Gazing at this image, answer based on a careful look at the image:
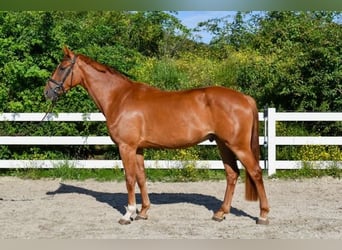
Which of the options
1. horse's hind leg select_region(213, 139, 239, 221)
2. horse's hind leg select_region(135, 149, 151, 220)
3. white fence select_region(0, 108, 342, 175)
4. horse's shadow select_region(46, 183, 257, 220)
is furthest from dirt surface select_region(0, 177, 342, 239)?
white fence select_region(0, 108, 342, 175)

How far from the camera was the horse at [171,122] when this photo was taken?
217 inches

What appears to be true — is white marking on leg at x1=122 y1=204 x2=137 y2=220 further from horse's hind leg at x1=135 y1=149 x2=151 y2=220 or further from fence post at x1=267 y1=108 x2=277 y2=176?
fence post at x1=267 y1=108 x2=277 y2=176

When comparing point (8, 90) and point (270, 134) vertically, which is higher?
point (8, 90)

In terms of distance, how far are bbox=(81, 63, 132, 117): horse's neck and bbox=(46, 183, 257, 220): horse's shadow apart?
133 centimetres

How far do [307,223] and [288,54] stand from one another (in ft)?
18.4

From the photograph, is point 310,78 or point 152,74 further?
point 152,74

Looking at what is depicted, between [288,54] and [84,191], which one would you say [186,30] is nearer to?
[288,54]

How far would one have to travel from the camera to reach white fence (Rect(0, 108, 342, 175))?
8.71 m

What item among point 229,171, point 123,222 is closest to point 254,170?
point 229,171

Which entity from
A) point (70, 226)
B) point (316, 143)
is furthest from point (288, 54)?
point (70, 226)

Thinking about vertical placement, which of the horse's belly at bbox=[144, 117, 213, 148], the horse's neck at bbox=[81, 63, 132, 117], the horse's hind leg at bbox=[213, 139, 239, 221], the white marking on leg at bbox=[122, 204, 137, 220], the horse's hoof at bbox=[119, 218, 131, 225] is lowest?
the horse's hoof at bbox=[119, 218, 131, 225]

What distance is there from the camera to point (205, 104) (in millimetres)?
5629

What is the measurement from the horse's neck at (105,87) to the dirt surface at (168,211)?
1.31m

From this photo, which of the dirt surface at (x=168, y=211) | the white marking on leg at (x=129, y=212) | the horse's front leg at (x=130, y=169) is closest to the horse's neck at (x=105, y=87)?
the horse's front leg at (x=130, y=169)
